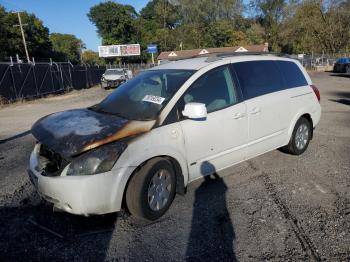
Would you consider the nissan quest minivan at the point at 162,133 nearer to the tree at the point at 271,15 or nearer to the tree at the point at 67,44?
the tree at the point at 271,15

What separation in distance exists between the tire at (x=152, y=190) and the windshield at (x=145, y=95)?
58 centimetres

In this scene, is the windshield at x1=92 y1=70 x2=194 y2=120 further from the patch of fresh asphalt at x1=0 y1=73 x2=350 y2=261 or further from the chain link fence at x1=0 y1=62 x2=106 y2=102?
the chain link fence at x1=0 y1=62 x2=106 y2=102

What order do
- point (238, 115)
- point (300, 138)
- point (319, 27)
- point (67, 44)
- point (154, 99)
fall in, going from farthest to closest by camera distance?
point (67, 44) < point (319, 27) < point (300, 138) < point (238, 115) < point (154, 99)

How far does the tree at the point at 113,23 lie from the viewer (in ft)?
268

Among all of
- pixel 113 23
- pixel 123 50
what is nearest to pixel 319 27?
pixel 123 50

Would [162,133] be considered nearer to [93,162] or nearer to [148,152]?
[148,152]

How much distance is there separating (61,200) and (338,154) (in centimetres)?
471

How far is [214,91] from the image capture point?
4.36 m

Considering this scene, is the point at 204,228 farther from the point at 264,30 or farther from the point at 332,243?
the point at 264,30

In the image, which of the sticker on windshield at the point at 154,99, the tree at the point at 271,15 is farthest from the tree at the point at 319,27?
the sticker on windshield at the point at 154,99

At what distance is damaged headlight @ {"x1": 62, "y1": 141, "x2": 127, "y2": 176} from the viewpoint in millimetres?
3271

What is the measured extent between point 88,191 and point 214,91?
2.02m

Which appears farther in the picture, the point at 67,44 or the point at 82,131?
the point at 67,44

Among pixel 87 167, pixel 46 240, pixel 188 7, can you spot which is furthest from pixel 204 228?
pixel 188 7
